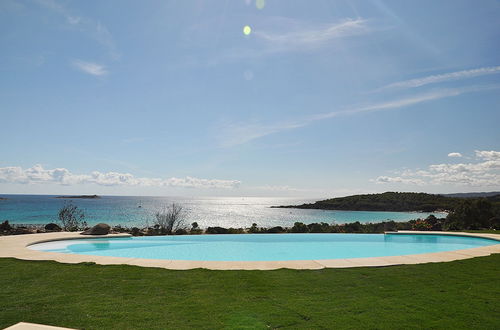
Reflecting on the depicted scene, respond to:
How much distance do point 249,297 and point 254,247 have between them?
9.74 m

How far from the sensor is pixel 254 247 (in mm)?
15312

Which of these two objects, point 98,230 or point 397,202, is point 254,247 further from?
point 397,202

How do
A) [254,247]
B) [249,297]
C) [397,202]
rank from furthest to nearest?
[397,202] < [254,247] < [249,297]

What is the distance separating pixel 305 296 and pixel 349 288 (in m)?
1.15

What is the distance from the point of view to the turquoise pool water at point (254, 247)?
12859mm

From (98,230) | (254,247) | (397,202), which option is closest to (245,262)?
(254,247)

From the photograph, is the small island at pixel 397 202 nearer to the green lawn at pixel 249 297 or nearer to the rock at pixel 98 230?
the rock at pixel 98 230

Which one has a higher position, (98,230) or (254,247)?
(98,230)

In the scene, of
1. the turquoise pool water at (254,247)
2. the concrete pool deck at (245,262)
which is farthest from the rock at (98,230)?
the concrete pool deck at (245,262)

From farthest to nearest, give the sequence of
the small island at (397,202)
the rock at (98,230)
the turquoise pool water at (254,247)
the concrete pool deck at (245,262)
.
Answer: the small island at (397,202), the rock at (98,230), the turquoise pool water at (254,247), the concrete pool deck at (245,262)

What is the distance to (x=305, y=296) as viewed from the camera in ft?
19.0

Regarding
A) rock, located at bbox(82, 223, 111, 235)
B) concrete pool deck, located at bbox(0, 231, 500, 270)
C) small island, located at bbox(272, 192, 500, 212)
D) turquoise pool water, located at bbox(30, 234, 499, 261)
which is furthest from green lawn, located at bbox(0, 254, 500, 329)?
small island, located at bbox(272, 192, 500, 212)

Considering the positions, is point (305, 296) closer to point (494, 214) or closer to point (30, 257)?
point (30, 257)

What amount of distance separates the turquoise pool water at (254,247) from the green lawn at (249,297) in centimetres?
486
